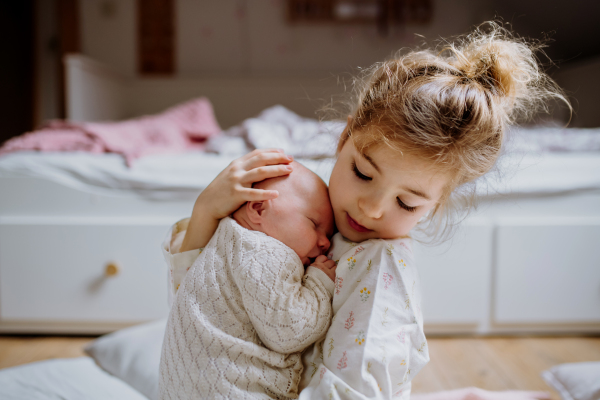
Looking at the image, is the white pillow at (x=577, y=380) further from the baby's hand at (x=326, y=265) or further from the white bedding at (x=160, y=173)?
the baby's hand at (x=326, y=265)

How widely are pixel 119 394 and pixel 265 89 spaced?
2.21 m

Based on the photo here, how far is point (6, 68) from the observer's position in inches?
110

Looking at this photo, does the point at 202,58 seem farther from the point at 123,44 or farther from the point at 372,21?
the point at 372,21

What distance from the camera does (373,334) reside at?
1.68 ft

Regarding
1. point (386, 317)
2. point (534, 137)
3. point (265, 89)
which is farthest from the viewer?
point (265, 89)

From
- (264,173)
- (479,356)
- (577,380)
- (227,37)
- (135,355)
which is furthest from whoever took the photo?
(227,37)

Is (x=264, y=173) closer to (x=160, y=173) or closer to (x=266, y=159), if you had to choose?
(x=266, y=159)

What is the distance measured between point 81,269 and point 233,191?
0.92 meters

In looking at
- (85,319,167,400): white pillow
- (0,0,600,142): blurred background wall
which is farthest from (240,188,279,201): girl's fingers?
(0,0,600,142): blurred background wall

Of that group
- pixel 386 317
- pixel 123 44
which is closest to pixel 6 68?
pixel 123 44

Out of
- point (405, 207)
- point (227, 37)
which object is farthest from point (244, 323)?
point (227, 37)

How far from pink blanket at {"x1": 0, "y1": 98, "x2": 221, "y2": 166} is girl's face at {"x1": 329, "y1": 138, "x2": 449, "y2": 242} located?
0.92 meters

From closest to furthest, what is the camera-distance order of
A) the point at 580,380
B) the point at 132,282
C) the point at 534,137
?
1. the point at 580,380
2. the point at 132,282
3. the point at 534,137

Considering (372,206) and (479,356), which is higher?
(372,206)
